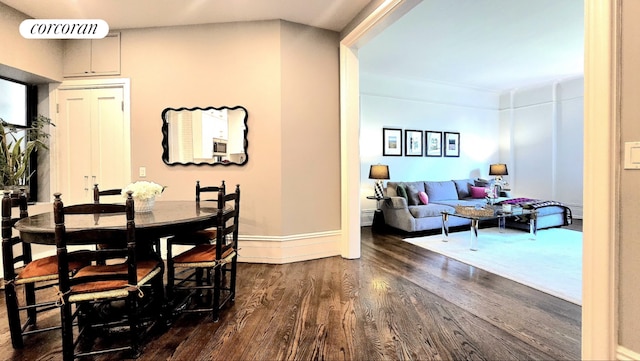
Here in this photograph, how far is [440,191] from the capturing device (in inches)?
231

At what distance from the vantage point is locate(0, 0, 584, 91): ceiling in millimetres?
3104

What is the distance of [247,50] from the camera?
11.3 ft

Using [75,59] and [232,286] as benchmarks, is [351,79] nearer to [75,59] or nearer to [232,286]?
[232,286]

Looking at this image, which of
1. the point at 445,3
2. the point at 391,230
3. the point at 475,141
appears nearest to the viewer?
the point at 445,3

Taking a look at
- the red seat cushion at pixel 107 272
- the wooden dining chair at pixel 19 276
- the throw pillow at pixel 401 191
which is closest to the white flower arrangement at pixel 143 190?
the red seat cushion at pixel 107 272

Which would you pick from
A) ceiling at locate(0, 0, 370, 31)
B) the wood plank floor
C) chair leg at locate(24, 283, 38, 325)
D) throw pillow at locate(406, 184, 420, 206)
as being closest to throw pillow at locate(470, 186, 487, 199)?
throw pillow at locate(406, 184, 420, 206)

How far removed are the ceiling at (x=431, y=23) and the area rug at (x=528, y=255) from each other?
9.45 feet

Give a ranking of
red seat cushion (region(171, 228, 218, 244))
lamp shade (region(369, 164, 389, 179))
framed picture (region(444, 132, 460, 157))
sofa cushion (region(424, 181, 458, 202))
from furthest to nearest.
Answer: framed picture (region(444, 132, 460, 157)) < sofa cushion (region(424, 181, 458, 202)) < lamp shade (region(369, 164, 389, 179)) < red seat cushion (region(171, 228, 218, 244))

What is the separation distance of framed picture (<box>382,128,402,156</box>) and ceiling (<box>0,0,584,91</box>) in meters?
1.16

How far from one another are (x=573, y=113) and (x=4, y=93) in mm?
9260

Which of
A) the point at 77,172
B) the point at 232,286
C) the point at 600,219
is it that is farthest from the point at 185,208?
the point at 600,219

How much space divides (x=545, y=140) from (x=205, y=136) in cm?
703

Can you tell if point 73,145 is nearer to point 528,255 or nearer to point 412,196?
point 412,196

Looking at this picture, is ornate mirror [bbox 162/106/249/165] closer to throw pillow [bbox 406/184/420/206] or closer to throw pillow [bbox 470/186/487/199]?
throw pillow [bbox 406/184/420/206]
